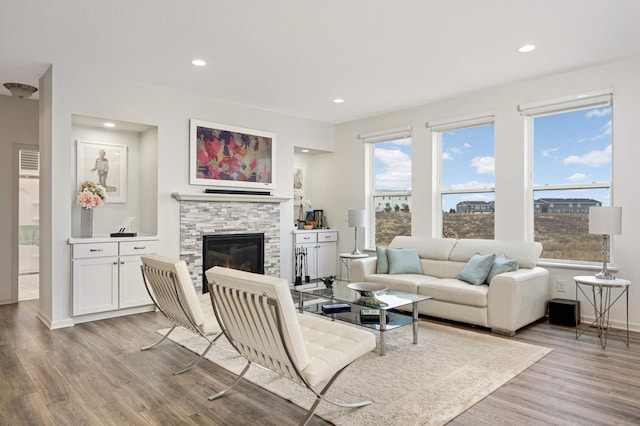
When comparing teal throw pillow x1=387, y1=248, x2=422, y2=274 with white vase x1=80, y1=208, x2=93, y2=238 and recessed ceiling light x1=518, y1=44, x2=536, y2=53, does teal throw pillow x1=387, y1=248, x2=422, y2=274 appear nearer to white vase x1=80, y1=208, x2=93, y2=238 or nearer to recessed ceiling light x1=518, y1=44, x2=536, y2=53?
recessed ceiling light x1=518, y1=44, x2=536, y2=53

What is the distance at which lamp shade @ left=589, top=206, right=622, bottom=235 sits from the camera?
3691mm

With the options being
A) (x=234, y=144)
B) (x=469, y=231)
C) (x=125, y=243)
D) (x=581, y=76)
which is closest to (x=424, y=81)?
(x=581, y=76)

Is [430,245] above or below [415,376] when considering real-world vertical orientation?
above

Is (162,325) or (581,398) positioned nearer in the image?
(581,398)

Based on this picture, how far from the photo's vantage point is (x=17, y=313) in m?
4.84

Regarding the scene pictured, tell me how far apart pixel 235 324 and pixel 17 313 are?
12.7ft

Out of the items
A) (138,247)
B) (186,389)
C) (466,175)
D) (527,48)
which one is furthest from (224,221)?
(527,48)

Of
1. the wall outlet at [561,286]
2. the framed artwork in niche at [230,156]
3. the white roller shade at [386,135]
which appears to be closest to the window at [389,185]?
the white roller shade at [386,135]

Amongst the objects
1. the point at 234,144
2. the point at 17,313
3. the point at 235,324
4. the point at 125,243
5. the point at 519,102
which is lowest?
the point at 17,313

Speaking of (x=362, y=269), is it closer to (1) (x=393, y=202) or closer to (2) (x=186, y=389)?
(1) (x=393, y=202)

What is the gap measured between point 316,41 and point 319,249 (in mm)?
3813

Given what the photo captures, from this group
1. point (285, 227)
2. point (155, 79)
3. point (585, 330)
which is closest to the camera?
point (585, 330)

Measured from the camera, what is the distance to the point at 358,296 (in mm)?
4016

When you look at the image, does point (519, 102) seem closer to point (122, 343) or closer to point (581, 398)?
point (581, 398)
